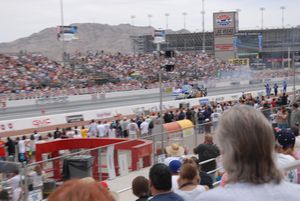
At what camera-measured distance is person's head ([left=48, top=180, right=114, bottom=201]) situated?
2.05 meters

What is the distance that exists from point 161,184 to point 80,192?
229cm

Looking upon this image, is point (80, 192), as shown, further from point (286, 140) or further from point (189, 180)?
point (286, 140)

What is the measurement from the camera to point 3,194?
27.6 feet

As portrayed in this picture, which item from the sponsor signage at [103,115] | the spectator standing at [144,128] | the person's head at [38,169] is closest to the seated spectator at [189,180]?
the person's head at [38,169]

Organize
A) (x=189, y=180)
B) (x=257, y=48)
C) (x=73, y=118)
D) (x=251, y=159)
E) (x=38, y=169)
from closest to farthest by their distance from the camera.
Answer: (x=251, y=159)
(x=189, y=180)
(x=38, y=169)
(x=73, y=118)
(x=257, y=48)

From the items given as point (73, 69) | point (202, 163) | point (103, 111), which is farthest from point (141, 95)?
point (202, 163)

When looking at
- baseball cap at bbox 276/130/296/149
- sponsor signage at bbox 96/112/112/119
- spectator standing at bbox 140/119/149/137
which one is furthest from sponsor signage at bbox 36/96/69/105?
baseball cap at bbox 276/130/296/149

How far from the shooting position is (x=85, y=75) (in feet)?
188

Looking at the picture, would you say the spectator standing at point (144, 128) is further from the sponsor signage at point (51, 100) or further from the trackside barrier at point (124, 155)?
the sponsor signage at point (51, 100)

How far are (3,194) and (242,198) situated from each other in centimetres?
685

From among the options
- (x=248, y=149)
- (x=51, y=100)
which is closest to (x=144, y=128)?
(x=248, y=149)

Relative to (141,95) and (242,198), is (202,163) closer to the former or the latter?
(242,198)

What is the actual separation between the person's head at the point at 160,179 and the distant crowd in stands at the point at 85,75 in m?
38.1

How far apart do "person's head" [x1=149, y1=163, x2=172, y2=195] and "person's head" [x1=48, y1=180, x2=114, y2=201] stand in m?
2.16
